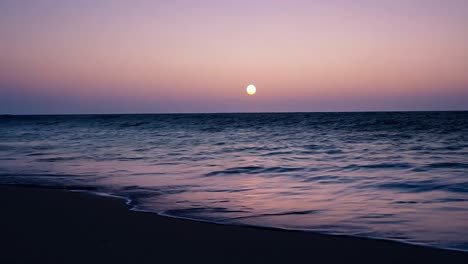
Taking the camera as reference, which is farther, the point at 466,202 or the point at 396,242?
the point at 466,202

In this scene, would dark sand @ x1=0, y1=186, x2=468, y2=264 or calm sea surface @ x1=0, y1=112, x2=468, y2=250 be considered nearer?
dark sand @ x1=0, y1=186, x2=468, y2=264

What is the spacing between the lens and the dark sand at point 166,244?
14.4 ft

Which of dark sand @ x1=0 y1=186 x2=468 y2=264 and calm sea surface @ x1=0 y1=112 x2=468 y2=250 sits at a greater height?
dark sand @ x1=0 y1=186 x2=468 y2=264

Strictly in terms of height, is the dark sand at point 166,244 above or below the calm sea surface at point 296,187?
above

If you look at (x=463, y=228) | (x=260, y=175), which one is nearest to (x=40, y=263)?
(x=463, y=228)

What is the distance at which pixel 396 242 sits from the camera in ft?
16.4

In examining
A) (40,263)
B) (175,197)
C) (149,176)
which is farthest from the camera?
(149,176)

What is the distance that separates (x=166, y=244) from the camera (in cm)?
487

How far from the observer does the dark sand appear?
4.39 metres

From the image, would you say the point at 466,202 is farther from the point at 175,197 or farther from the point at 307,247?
the point at 175,197

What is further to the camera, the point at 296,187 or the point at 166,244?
the point at 296,187

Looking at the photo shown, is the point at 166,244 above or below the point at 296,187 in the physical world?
above

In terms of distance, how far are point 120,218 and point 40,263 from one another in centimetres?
205

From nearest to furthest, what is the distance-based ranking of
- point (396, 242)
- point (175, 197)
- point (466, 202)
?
1. point (396, 242)
2. point (466, 202)
3. point (175, 197)
